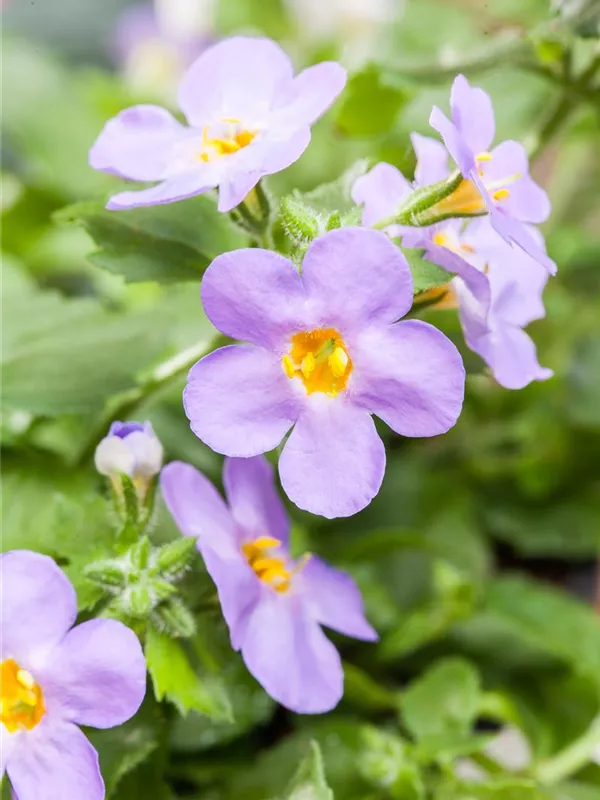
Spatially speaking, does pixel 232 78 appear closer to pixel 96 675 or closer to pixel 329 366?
pixel 329 366

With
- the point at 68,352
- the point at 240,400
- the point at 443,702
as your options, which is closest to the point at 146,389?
the point at 68,352

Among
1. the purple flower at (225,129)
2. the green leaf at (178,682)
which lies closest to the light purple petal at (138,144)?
the purple flower at (225,129)

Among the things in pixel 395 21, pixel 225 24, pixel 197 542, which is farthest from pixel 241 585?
pixel 225 24

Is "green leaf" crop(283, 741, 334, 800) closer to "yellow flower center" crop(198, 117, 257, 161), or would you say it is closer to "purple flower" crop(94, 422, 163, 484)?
"purple flower" crop(94, 422, 163, 484)

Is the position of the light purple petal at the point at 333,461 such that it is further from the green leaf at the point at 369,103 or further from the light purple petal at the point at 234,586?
the green leaf at the point at 369,103

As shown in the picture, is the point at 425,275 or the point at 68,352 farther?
the point at 68,352

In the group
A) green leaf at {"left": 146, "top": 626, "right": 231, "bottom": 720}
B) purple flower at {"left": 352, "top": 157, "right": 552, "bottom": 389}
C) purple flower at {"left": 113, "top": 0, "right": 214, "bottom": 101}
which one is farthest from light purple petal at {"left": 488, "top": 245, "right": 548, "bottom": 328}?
purple flower at {"left": 113, "top": 0, "right": 214, "bottom": 101}
